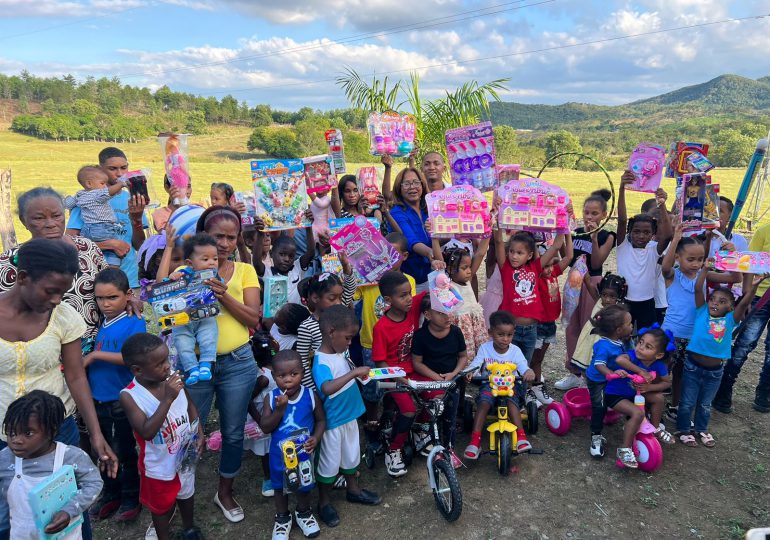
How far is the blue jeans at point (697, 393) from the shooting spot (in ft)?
14.8

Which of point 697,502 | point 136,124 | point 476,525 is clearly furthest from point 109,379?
point 136,124

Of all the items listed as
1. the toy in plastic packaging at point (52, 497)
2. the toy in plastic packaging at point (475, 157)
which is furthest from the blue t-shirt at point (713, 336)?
the toy in plastic packaging at point (52, 497)

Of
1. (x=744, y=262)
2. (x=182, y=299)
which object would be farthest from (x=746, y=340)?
(x=182, y=299)

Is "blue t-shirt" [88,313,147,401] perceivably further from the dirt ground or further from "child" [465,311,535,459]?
"child" [465,311,535,459]

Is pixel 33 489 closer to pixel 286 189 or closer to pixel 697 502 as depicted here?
pixel 286 189

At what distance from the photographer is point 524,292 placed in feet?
15.9

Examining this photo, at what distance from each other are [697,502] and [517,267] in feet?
7.88

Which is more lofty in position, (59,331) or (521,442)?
(59,331)

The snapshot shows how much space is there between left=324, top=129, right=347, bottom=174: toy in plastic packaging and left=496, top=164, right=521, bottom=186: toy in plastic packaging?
1.66 meters

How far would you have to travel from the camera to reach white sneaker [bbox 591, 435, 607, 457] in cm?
440

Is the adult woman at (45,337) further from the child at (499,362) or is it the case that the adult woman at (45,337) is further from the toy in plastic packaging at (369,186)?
the toy in plastic packaging at (369,186)

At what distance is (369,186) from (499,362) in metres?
2.57

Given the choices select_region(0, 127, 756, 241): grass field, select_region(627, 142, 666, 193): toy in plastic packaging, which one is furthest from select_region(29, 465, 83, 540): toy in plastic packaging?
select_region(0, 127, 756, 241): grass field

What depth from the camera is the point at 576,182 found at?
30.7 meters
